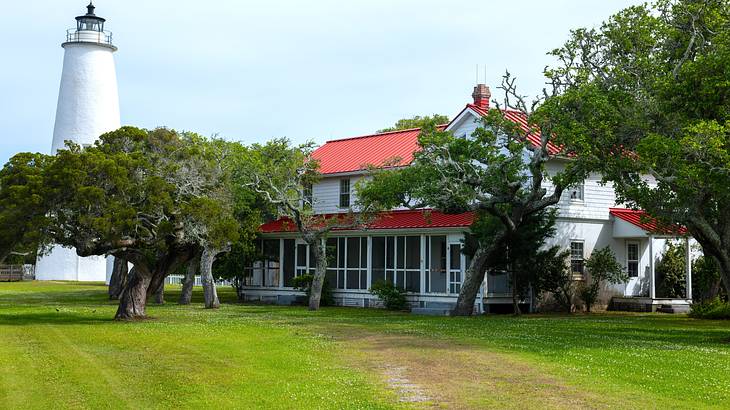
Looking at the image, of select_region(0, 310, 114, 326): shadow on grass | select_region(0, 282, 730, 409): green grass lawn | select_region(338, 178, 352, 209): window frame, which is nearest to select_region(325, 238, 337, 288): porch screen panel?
select_region(338, 178, 352, 209): window frame

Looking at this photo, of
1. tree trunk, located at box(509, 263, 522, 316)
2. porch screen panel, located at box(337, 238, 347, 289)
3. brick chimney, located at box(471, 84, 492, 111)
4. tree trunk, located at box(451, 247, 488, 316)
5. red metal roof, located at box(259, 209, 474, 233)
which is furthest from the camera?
brick chimney, located at box(471, 84, 492, 111)

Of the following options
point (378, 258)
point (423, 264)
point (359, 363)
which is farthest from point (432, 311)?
point (359, 363)

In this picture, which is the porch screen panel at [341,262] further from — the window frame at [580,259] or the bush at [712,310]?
the bush at [712,310]

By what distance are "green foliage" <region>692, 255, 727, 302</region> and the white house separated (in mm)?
848

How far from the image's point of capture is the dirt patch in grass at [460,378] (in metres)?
13.4

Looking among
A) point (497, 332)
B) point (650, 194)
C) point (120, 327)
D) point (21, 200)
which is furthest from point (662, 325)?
point (21, 200)

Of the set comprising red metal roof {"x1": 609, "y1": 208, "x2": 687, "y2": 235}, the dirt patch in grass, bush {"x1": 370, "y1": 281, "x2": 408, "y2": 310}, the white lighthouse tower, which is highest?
the white lighthouse tower

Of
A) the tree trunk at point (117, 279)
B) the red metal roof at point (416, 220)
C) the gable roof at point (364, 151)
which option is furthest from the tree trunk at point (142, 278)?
the tree trunk at point (117, 279)

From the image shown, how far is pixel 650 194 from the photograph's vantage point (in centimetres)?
2534

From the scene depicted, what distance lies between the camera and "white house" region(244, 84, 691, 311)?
34.7 m

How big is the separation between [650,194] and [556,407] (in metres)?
13.8

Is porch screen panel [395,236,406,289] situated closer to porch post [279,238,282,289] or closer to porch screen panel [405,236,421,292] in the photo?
porch screen panel [405,236,421,292]

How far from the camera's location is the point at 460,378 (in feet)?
50.6

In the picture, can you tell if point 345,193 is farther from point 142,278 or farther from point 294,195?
point 142,278
